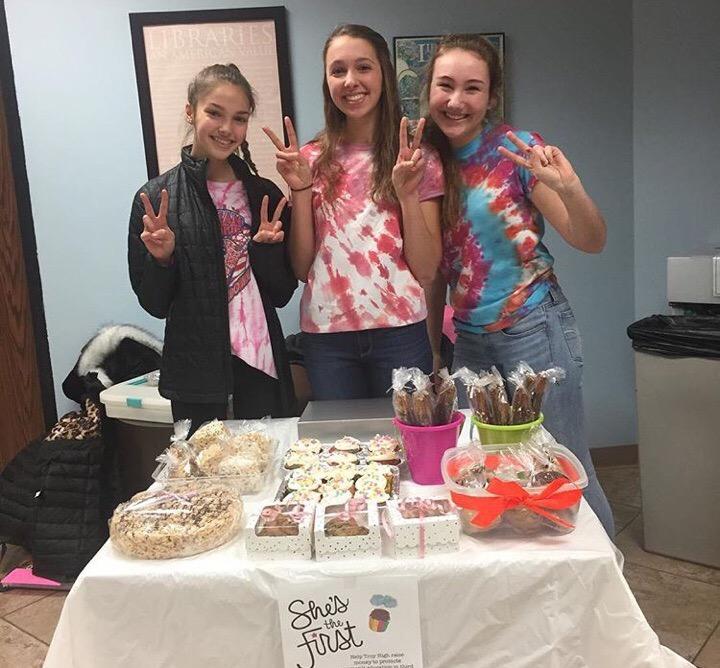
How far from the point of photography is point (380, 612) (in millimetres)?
961

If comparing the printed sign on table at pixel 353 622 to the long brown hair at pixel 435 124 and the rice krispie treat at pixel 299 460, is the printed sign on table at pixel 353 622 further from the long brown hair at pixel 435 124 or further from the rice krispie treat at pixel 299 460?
the long brown hair at pixel 435 124

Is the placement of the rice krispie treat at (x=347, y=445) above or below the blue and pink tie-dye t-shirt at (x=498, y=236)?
below

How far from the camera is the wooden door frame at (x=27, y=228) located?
2539mm

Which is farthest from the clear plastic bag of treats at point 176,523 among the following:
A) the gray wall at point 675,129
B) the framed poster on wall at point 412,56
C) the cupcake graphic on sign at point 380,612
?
the gray wall at point 675,129

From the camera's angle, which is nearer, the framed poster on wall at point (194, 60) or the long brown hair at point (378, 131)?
the long brown hair at point (378, 131)

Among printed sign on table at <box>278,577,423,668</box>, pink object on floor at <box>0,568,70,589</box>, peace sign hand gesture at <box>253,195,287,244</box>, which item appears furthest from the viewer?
pink object on floor at <box>0,568,70,589</box>

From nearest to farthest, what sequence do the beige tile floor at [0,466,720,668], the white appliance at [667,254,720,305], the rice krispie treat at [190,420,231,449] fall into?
the rice krispie treat at [190,420,231,449], the beige tile floor at [0,466,720,668], the white appliance at [667,254,720,305]

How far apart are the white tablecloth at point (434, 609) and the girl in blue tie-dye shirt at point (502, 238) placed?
1.78 ft

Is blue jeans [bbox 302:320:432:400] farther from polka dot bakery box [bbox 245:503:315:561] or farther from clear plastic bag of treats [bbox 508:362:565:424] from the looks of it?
polka dot bakery box [bbox 245:503:315:561]

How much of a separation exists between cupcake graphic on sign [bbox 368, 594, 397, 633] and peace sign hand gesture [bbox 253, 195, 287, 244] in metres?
0.91

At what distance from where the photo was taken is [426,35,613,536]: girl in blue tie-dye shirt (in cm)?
152

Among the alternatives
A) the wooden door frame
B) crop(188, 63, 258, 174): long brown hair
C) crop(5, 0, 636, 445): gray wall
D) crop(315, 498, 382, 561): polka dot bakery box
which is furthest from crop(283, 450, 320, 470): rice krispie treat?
the wooden door frame

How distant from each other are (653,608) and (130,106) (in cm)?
248

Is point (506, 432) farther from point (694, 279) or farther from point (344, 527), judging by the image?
point (694, 279)
